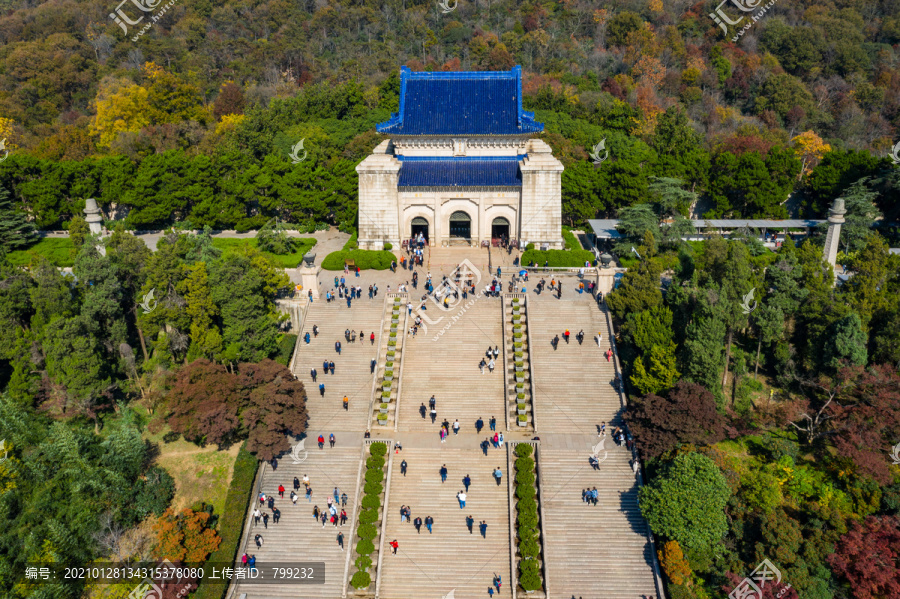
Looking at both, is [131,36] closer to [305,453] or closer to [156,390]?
[156,390]

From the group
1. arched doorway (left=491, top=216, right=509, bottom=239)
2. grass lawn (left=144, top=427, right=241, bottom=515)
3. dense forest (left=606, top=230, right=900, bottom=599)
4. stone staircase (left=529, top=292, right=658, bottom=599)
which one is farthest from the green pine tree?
dense forest (left=606, top=230, right=900, bottom=599)

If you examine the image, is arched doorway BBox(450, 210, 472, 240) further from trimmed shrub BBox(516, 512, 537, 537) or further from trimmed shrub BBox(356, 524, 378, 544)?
trimmed shrub BBox(356, 524, 378, 544)

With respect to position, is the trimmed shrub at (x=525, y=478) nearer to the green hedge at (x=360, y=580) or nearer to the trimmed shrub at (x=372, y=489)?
the trimmed shrub at (x=372, y=489)

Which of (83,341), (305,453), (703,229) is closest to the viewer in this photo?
(305,453)

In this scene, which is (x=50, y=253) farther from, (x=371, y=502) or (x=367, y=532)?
(x=367, y=532)

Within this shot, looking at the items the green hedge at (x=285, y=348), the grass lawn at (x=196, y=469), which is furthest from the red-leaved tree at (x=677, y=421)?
the grass lawn at (x=196, y=469)

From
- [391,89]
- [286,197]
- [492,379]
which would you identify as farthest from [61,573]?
[391,89]

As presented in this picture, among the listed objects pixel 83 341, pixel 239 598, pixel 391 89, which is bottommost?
pixel 239 598
